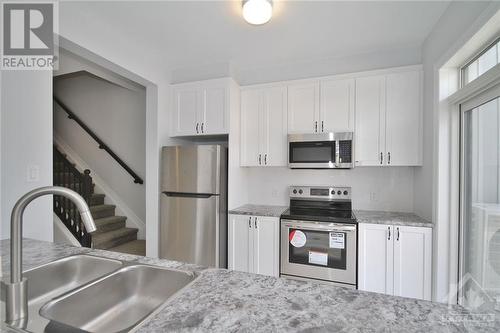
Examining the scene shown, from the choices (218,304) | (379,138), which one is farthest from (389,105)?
(218,304)

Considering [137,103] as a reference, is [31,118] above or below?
below

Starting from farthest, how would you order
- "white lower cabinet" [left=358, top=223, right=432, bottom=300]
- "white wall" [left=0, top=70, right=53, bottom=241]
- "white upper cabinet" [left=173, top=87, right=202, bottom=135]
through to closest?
"white upper cabinet" [left=173, top=87, right=202, bottom=135]
"white lower cabinet" [left=358, top=223, right=432, bottom=300]
"white wall" [left=0, top=70, right=53, bottom=241]

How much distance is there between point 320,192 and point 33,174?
2712 mm

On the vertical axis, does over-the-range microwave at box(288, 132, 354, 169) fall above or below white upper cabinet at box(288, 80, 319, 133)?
below

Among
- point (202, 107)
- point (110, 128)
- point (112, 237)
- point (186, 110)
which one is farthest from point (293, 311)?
point (110, 128)

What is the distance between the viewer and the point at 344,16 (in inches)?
76.3

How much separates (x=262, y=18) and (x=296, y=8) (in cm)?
33

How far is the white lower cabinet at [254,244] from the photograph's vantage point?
7.81 ft

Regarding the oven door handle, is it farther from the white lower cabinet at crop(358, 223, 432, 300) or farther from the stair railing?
the stair railing

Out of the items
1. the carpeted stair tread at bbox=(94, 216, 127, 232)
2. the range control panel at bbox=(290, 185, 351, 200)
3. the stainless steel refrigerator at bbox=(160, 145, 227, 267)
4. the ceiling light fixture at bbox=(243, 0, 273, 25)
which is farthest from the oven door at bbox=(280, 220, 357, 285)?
the carpeted stair tread at bbox=(94, 216, 127, 232)

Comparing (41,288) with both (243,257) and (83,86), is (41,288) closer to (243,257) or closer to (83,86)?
(243,257)

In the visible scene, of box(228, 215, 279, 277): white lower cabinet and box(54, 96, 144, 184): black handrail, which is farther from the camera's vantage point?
box(54, 96, 144, 184): black handrail

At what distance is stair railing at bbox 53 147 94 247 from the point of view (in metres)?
2.87

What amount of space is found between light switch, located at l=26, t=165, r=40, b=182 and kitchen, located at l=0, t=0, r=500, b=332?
1.05 ft
